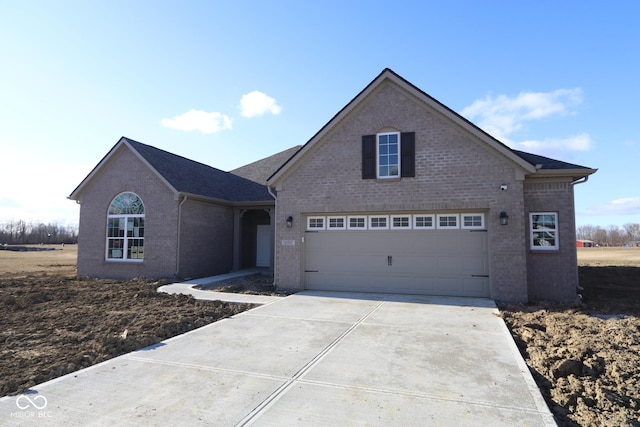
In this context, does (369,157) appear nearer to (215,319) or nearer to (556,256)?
(556,256)

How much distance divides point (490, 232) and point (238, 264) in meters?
12.0

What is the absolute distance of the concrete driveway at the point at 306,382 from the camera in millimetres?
3732

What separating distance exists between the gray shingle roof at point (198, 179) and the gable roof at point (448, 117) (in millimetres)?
5056

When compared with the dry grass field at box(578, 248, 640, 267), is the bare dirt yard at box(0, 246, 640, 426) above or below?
below

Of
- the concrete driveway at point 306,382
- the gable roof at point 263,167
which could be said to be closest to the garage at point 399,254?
the concrete driveway at point 306,382

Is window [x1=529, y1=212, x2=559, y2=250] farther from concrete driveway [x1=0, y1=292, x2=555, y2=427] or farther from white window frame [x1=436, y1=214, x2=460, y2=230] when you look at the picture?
concrete driveway [x1=0, y1=292, x2=555, y2=427]

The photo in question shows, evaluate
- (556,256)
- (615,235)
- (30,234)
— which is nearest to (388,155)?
(556,256)

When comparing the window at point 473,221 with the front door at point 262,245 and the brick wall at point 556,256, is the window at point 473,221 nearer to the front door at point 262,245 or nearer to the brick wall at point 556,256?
the brick wall at point 556,256

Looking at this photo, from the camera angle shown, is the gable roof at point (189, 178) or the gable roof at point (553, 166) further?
the gable roof at point (189, 178)

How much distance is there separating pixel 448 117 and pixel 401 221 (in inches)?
136

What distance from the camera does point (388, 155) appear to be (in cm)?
1148

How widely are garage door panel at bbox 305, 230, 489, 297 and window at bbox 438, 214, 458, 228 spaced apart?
187 mm

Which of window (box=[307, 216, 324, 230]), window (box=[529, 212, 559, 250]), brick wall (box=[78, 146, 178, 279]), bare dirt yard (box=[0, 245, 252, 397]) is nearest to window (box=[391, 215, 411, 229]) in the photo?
window (box=[307, 216, 324, 230])

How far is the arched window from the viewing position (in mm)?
15141
